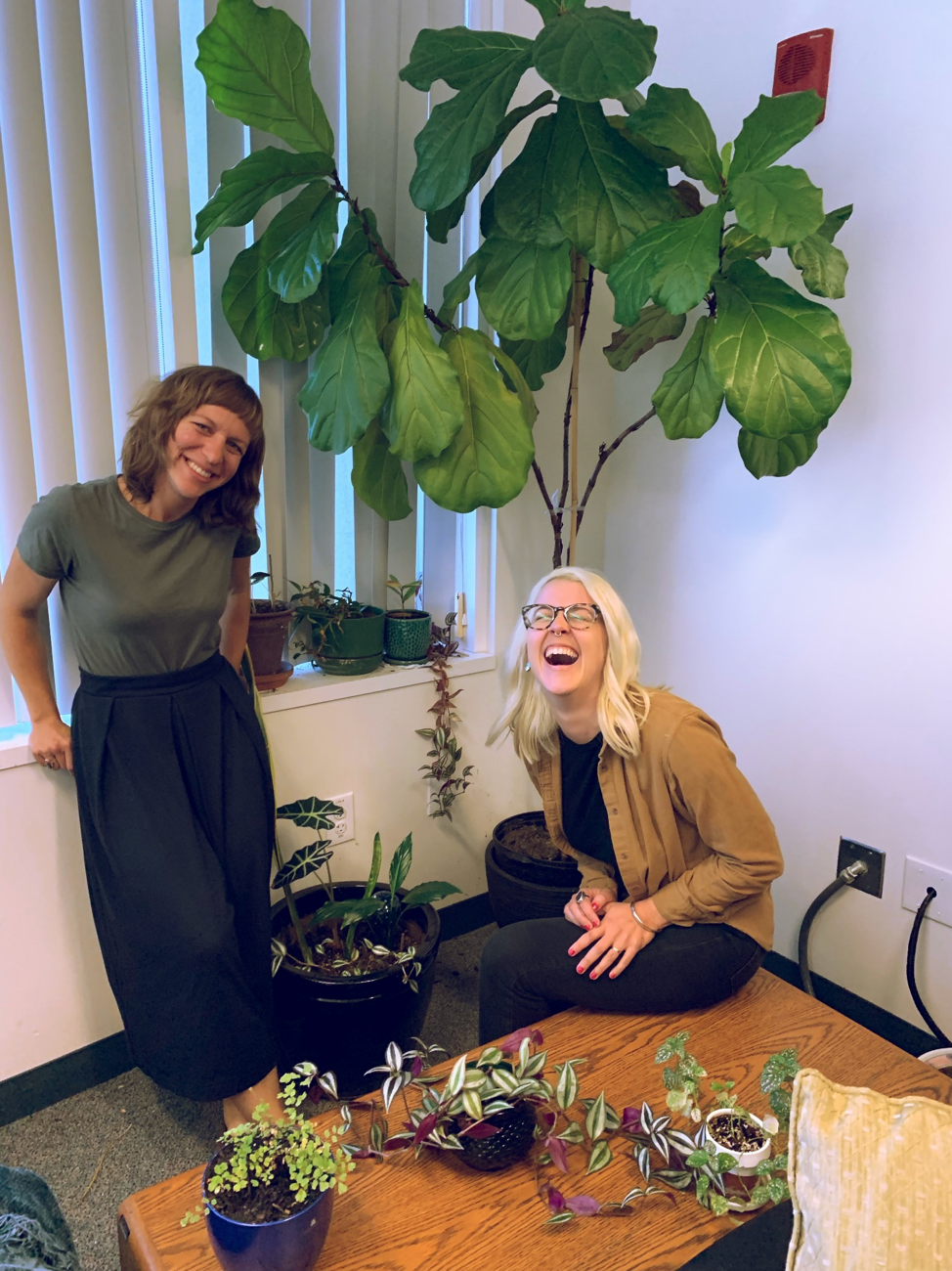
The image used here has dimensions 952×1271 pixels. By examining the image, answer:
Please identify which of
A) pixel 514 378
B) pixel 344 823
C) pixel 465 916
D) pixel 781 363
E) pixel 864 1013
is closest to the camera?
pixel 781 363

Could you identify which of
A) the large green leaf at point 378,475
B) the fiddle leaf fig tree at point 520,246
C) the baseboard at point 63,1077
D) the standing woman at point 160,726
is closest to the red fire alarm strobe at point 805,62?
the fiddle leaf fig tree at point 520,246

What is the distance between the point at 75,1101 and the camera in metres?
1.77

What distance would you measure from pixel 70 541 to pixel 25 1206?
97cm

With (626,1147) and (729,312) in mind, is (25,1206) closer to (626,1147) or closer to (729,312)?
(626,1147)

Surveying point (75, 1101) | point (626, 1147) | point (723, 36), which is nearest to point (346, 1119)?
point (626, 1147)

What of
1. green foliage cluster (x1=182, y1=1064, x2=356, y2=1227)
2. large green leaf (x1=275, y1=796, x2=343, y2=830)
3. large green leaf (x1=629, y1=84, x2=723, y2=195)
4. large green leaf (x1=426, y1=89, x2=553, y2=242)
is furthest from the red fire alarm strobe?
green foliage cluster (x1=182, y1=1064, x2=356, y2=1227)

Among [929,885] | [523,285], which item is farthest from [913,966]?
[523,285]

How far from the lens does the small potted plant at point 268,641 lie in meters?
1.90

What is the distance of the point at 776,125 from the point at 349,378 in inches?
32.6

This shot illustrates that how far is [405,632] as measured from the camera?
2133mm

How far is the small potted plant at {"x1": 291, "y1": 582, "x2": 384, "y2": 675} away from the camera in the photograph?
2.02 meters

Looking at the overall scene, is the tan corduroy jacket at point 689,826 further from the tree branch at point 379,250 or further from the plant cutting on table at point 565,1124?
the tree branch at point 379,250

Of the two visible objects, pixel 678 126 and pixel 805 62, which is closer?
pixel 678 126

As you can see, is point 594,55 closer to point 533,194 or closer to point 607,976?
point 533,194
